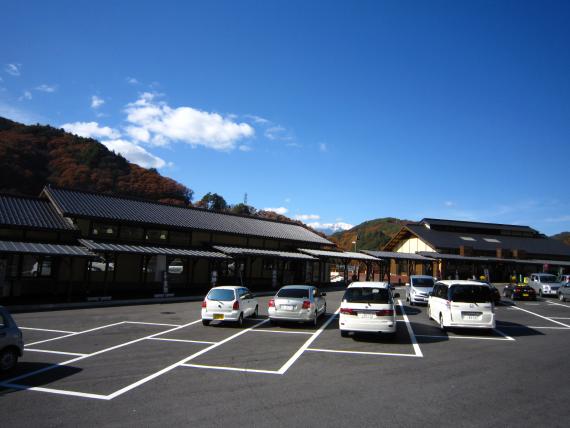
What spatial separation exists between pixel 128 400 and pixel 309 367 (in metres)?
3.79

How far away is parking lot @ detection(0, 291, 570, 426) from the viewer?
19.3 feet

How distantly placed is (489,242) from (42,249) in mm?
49858

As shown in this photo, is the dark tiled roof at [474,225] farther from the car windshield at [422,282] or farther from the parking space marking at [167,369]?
the parking space marking at [167,369]

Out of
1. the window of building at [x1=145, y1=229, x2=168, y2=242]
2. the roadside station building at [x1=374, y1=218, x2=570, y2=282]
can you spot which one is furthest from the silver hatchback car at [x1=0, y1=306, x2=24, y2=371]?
the roadside station building at [x1=374, y1=218, x2=570, y2=282]

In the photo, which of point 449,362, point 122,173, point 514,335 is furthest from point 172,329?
point 122,173

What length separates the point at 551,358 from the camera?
1004 centimetres

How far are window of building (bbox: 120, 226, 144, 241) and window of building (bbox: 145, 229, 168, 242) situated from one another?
18.0 inches

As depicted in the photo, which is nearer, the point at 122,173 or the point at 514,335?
the point at 514,335

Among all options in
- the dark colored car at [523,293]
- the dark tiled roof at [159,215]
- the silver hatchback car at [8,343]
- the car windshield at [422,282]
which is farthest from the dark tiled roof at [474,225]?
the silver hatchback car at [8,343]

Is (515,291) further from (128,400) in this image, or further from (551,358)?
(128,400)

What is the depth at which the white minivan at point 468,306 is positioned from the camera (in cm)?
1262

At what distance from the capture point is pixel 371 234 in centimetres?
10675

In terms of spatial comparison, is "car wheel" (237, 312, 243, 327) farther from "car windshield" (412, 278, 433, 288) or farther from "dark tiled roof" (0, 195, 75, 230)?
"dark tiled roof" (0, 195, 75, 230)

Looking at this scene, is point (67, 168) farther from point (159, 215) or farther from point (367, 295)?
point (367, 295)
